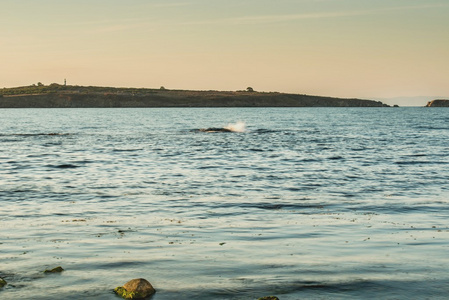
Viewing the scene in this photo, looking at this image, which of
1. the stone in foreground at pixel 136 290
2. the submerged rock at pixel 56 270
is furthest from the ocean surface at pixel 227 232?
the stone in foreground at pixel 136 290

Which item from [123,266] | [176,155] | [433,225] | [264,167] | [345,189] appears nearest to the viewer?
[123,266]

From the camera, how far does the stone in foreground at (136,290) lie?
9242mm

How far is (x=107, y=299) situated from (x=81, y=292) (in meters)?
0.59

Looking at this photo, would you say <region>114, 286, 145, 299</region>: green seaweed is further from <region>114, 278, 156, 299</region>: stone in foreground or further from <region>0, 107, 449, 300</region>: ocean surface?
<region>0, 107, 449, 300</region>: ocean surface

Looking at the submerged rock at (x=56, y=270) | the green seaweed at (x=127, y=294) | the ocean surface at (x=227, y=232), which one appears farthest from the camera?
the submerged rock at (x=56, y=270)

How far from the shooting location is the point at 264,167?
31.6 meters

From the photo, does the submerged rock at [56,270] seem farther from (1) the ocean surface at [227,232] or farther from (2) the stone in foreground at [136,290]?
(2) the stone in foreground at [136,290]

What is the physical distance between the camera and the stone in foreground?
9242 millimetres

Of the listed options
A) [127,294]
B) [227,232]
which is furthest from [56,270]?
[227,232]

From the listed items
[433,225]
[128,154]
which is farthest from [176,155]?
[433,225]

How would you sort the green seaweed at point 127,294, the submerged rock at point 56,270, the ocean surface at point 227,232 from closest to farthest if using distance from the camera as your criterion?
the green seaweed at point 127,294, the ocean surface at point 227,232, the submerged rock at point 56,270

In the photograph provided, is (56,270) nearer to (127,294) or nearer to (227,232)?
(127,294)

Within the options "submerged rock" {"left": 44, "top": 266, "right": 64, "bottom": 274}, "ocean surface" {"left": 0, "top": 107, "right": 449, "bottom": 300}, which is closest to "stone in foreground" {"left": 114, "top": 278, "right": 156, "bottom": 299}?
"ocean surface" {"left": 0, "top": 107, "right": 449, "bottom": 300}

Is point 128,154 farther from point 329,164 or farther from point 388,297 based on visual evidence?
A: point 388,297
